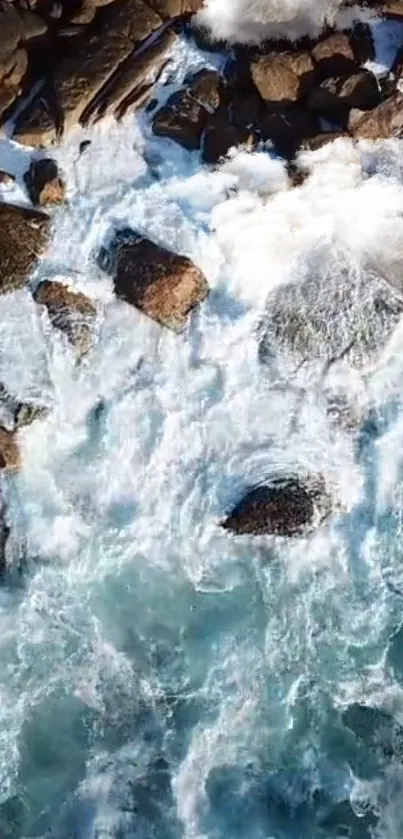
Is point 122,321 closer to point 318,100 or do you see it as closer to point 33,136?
point 33,136

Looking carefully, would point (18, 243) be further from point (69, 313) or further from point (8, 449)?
point (8, 449)

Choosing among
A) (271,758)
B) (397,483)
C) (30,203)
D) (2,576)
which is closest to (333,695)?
(271,758)

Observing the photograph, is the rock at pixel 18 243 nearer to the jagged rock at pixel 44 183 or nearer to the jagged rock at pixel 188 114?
the jagged rock at pixel 44 183

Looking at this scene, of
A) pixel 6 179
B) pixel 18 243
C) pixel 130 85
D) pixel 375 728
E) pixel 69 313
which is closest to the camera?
pixel 375 728

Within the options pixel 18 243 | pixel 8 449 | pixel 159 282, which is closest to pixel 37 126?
pixel 18 243

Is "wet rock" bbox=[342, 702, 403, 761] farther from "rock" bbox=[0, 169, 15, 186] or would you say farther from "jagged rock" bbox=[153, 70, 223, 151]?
"rock" bbox=[0, 169, 15, 186]

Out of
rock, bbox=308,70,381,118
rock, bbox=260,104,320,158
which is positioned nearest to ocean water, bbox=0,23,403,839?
rock, bbox=260,104,320,158

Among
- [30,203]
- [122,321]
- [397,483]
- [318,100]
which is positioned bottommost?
[397,483]
